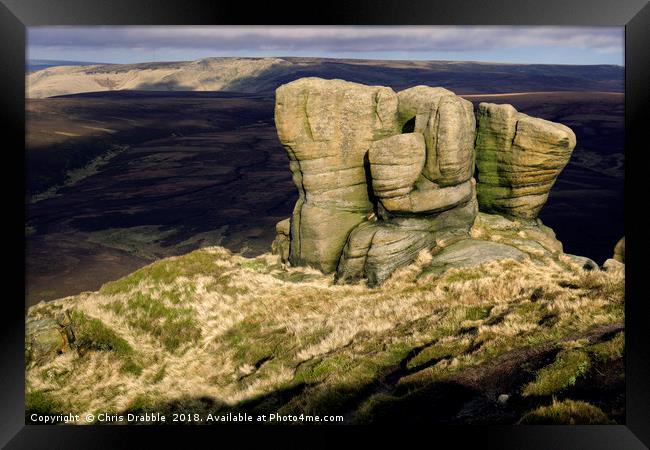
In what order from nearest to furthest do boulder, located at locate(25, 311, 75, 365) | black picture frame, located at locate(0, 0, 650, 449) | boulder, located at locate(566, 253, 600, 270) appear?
black picture frame, located at locate(0, 0, 650, 449)
boulder, located at locate(25, 311, 75, 365)
boulder, located at locate(566, 253, 600, 270)

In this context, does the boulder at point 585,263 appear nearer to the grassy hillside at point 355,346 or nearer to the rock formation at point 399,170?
the grassy hillside at point 355,346

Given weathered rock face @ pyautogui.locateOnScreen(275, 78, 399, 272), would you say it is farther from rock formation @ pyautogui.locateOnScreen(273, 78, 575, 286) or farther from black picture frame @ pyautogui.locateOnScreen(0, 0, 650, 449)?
black picture frame @ pyautogui.locateOnScreen(0, 0, 650, 449)

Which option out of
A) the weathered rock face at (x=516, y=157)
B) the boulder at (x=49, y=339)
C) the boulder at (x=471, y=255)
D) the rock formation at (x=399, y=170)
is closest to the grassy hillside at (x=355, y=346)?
the boulder at (x=49, y=339)

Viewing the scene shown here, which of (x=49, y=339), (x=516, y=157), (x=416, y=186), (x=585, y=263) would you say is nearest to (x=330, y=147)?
(x=416, y=186)

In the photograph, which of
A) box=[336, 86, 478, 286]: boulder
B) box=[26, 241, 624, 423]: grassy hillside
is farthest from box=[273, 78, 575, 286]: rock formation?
box=[26, 241, 624, 423]: grassy hillside

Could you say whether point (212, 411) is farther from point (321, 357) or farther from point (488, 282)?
point (488, 282)
